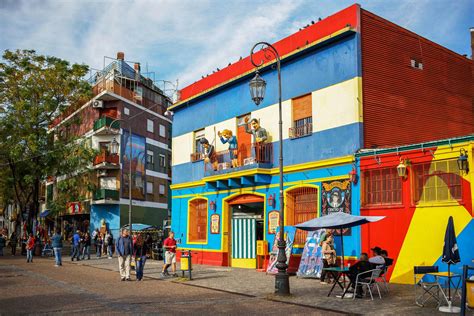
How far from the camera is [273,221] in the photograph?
19672 mm

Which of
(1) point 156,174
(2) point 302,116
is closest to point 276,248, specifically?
(2) point 302,116

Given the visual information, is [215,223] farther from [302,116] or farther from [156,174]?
[156,174]

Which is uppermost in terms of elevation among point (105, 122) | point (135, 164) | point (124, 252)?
point (105, 122)

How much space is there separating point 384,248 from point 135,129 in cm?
3094

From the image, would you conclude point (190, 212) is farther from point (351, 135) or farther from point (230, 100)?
point (351, 135)

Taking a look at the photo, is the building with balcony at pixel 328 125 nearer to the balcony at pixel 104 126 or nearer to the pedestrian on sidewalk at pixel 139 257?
the pedestrian on sidewalk at pixel 139 257

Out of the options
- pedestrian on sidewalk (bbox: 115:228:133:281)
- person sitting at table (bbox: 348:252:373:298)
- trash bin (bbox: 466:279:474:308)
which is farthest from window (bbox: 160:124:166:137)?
trash bin (bbox: 466:279:474:308)

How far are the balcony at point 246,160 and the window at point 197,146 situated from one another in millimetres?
2030

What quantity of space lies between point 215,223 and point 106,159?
20.2 m

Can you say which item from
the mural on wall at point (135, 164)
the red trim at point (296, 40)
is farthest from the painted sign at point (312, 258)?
the mural on wall at point (135, 164)

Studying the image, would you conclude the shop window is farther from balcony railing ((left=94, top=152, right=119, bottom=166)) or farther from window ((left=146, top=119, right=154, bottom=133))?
window ((left=146, top=119, right=154, bottom=133))

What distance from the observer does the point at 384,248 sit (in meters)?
15.5

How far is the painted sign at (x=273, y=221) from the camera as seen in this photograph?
19.5 metres

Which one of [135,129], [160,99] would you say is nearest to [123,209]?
[135,129]
